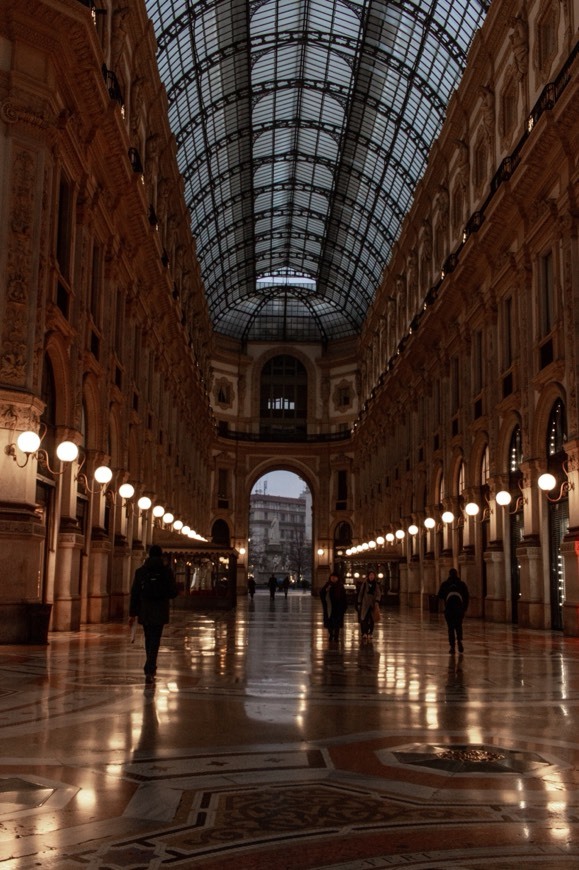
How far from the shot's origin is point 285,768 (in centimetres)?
579

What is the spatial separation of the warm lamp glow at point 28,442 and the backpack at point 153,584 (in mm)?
4149

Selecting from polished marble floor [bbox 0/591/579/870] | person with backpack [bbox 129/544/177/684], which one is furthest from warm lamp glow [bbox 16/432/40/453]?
person with backpack [bbox 129/544/177/684]

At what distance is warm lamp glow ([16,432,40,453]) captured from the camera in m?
14.4

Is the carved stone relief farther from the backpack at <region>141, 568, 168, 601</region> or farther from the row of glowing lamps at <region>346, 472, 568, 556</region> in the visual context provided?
the row of glowing lamps at <region>346, 472, 568, 556</region>

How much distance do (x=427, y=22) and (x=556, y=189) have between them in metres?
17.0

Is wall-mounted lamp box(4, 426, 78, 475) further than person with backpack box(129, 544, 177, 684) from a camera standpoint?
Yes

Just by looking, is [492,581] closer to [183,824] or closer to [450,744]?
[450,744]

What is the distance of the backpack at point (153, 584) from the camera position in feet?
36.5

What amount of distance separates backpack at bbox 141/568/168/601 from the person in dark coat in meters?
8.65

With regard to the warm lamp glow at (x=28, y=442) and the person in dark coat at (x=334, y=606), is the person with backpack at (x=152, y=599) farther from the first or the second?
the person in dark coat at (x=334, y=606)

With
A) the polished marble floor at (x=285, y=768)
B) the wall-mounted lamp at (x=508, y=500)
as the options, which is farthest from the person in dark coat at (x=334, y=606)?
the polished marble floor at (x=285, y=768)

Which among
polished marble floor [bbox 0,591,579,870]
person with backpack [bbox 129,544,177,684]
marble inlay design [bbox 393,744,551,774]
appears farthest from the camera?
person with backpack [bbox 129,544,177,684]

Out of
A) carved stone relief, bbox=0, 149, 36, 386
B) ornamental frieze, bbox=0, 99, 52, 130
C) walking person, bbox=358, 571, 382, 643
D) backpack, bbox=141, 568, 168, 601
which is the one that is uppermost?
ornamental frieze, bbox=0, 99, 52, 130

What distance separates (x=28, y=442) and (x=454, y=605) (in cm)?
774
